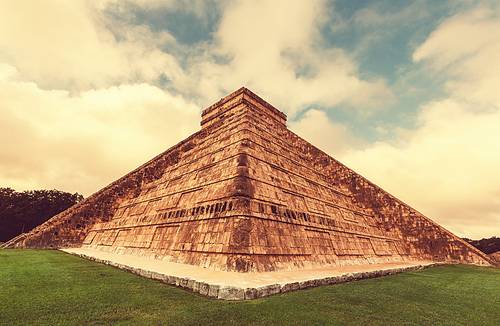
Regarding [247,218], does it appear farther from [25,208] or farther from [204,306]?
[25,208]

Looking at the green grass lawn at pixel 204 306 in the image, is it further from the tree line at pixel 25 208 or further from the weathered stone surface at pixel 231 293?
the tree line at pixel 25 208

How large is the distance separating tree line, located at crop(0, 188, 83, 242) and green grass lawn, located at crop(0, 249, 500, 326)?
35288 millimetres

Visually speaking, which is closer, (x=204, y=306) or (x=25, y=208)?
(x=204, y=306)

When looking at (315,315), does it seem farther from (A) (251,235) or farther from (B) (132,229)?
(B) (132,229)

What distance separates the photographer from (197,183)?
1282cm

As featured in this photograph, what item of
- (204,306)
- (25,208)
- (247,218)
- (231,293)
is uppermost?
(25,208)

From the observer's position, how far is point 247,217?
8922 mm

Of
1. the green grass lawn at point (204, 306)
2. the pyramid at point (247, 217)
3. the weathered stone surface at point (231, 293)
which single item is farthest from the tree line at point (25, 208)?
the weathered stone surface at point (231, 293)

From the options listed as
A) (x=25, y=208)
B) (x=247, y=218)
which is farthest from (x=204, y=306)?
(x=25, y=208)

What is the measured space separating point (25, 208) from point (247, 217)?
3981 cm

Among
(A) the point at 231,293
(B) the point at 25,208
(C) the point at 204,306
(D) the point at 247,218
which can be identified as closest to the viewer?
(C) the point at 204,306

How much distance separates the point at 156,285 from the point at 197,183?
7003 mm

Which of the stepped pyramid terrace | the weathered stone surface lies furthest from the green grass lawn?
the stepped pyramid terrace

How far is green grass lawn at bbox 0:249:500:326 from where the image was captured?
3967mm
